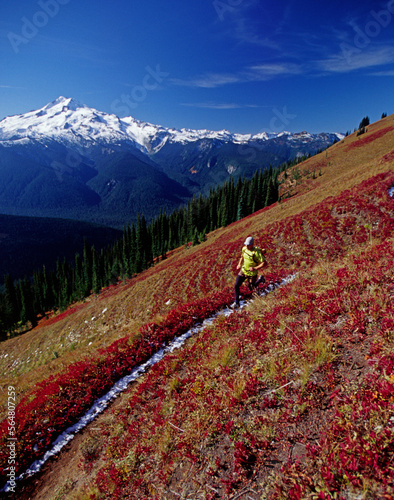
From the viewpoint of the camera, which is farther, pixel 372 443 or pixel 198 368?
pixel 198 368

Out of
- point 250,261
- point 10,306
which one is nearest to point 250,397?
point 250,261

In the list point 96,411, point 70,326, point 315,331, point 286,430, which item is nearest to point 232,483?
point 286,430

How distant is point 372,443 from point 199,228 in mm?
102081

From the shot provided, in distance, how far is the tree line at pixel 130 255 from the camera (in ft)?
303

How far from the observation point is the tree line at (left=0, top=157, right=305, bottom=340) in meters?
92.4

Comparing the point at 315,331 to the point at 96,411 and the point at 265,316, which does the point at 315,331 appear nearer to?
the point at 265,316

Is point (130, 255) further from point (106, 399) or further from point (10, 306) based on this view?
point (106, 399)

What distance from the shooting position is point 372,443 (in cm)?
296

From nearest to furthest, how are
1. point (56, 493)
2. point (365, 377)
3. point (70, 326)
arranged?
1. point (365, 377)
2. point (56, 493)
3. point (70, 326)

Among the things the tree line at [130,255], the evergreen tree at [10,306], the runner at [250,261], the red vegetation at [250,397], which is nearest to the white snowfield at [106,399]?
the red vegetation at [250,397]

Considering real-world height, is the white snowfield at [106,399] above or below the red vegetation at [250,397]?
below

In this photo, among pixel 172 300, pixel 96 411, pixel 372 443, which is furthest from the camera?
pixel 172 300

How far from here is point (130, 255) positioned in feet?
319

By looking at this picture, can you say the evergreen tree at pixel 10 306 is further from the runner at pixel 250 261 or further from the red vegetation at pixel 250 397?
the runner at pixel 250 261
